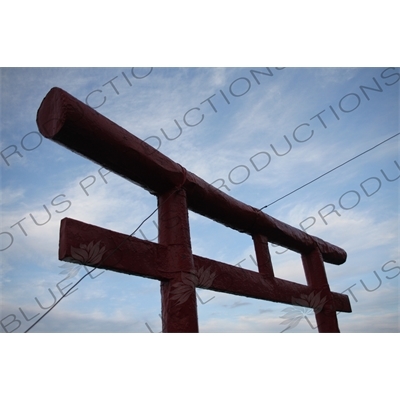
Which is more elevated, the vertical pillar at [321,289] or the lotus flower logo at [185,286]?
the vertical pillar at [321,289]

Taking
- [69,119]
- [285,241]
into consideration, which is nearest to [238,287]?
[285,241]

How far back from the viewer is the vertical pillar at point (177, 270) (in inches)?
60.1

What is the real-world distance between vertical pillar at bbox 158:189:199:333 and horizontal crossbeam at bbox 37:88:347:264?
0.44ft

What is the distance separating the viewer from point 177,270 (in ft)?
5.17

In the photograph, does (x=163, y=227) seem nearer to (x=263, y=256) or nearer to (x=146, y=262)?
(x=146, y=262)

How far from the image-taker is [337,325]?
2732 millimetres

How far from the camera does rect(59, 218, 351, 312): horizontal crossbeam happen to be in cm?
126

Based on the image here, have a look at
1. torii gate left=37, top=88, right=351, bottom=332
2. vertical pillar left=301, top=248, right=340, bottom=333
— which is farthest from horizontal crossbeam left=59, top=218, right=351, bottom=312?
vertical pillar left=301, top=248, right=340, bottom=333

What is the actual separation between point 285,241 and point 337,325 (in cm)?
84

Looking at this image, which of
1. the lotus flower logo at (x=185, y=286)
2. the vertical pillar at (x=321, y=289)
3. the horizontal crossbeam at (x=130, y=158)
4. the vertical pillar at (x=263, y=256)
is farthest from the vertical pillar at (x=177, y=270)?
the vertical pillar at (x=321, y=289)

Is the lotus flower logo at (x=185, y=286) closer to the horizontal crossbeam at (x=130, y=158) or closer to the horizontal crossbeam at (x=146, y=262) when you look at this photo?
the horizontal crossbeam at (x=146, y=262)

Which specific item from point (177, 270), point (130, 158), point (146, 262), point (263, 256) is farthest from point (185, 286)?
point (263, 256)

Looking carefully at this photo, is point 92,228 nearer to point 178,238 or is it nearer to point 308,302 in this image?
point 178,238

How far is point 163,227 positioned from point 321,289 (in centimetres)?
176
